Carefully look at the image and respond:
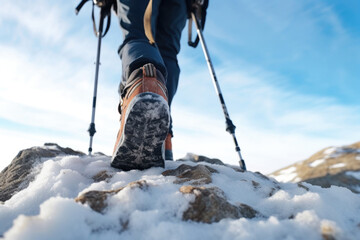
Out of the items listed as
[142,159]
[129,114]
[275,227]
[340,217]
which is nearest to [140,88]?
[129,114]

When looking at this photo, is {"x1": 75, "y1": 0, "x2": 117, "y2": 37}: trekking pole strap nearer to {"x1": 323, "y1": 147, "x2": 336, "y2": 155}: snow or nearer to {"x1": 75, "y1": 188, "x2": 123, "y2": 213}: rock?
{"x1": 75, "y1": 188, "x2": 123, "y2": 213}: rock

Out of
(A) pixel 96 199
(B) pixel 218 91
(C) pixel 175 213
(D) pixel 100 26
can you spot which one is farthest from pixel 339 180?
(A) pixel 96 199

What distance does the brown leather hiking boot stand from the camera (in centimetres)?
171

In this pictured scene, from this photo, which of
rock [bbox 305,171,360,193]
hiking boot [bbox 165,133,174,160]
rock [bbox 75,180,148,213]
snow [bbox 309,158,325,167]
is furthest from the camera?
snow [bbox 309,158,325,167]

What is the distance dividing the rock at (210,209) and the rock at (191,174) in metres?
0.37

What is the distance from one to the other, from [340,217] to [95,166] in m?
1.68

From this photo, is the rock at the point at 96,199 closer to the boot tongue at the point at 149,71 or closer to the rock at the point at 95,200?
the rock at the point at 95,200

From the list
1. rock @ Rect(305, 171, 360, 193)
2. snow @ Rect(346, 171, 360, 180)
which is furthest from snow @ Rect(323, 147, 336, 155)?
rock @ Rect(305, 171, 360, 193)

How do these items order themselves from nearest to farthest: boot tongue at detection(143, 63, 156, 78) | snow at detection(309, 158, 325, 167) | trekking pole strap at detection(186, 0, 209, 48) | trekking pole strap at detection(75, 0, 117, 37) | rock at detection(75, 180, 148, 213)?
rock at detection(75, 180, 148, 213) → boot tongue at detection(143, 63, 156, 78) → trekking pole strap at detection(75, 0, 117, 37) → trekking pole strap at detection(186, 0, 209, 48) → snow at detection(309, 158, 325, 167)

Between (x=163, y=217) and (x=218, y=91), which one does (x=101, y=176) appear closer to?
(x=163, y=217)

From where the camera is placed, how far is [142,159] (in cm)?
195

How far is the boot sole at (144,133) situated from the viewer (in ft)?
5.61

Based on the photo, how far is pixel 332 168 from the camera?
43.0ft

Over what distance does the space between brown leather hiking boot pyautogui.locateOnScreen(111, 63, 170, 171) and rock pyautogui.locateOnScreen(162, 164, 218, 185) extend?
0.16 metres
